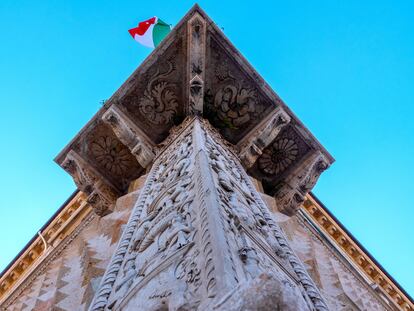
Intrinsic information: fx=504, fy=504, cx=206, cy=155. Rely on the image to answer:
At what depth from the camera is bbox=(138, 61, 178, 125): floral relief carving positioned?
586 cm

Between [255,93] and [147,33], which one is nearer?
[255,93]

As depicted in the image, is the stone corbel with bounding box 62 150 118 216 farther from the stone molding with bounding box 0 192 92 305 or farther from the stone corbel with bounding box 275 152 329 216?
the stone molding with bounding box 0 192 92 305

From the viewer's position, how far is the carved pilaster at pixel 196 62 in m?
5.63

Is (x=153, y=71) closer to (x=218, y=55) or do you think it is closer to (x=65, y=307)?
(x=218, y=55)

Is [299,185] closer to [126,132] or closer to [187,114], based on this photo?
[187,114]

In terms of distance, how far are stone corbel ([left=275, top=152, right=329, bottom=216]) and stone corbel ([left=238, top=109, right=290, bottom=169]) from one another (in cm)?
52

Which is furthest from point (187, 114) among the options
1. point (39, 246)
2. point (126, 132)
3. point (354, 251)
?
point (354, 251)

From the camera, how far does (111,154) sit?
233 inches

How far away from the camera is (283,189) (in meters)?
5.86

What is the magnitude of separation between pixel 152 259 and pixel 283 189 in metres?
3.65

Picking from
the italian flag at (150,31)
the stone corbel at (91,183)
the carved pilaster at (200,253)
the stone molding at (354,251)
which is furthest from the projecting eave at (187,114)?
the stone molding at (354,251)

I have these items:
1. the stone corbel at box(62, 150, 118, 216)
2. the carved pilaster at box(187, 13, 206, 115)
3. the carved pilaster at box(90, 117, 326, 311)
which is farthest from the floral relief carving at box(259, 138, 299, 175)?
the carved pilaster at box(90, 117, 326, 311)

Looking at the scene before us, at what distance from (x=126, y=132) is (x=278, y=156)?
5.87 ft

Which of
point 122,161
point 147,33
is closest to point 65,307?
point 122,161
